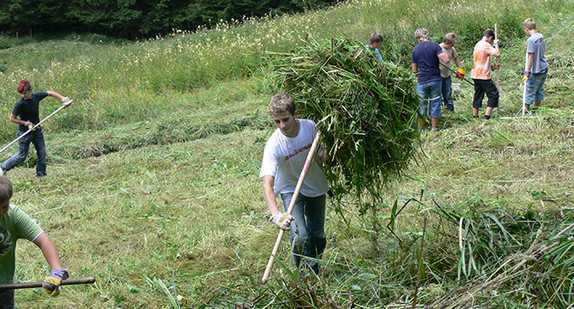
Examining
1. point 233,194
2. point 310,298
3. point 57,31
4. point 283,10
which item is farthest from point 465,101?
point 57,31

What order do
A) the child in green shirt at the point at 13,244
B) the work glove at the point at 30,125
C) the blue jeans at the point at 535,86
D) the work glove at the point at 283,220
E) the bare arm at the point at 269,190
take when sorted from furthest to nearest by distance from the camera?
the work glove at the point at 30,125 → the blue jeans at the point at 535,86 → the bare arm at the point at 269,190 → the work glove at the point at 283,220 → the child in green shirt at the point at 13,244

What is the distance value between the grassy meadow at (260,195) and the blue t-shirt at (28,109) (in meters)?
0.94

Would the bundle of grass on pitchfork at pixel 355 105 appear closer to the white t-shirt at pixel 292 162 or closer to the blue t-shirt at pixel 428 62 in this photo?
the white t-shirt at pixel 292 162

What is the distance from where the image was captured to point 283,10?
2656 centimetres

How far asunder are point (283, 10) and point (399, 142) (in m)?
23.7

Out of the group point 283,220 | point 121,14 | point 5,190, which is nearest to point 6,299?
point 5,190

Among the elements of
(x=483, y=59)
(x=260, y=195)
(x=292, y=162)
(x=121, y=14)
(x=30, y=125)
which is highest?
(x=292, y=162)

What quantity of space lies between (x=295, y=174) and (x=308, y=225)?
17.1 inches

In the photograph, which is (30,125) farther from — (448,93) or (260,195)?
(448,93)

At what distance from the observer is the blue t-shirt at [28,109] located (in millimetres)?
8344

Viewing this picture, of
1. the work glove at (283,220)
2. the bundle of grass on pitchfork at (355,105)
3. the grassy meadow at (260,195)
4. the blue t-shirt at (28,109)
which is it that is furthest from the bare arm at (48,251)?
the blue t-shirt at (28,109)

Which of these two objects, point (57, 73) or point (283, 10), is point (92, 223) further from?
point (283, 10)

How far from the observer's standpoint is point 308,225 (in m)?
4.05

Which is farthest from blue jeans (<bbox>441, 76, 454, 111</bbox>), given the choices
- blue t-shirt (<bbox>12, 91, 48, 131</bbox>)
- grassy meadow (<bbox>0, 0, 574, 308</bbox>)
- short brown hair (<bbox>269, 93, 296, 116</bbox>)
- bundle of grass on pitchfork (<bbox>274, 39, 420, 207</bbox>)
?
blue t-shirt (<bbox>12, 91, 48, 131</bbox>)
